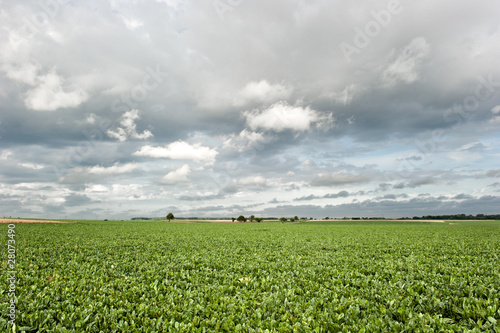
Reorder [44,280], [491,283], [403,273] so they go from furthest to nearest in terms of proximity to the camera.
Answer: [403,273] < [44,280] < [491,283]

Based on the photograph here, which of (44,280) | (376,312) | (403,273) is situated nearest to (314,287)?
(376,312)

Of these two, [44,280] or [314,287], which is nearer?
[314,287]

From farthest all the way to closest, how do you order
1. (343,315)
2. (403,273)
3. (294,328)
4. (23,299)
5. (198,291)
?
1. (403,273)
2. (198,291)
3. (23,299)
4. (343,315)
5. (294,328)

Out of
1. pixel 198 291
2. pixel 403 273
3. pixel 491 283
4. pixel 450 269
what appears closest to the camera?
pixel 198 291

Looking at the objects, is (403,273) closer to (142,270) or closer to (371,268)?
(371,268)

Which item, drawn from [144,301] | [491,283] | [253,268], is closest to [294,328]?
[144,301]

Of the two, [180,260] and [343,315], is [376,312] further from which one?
[180,260]

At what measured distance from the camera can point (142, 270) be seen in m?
14.7

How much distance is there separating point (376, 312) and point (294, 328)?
3237 mm

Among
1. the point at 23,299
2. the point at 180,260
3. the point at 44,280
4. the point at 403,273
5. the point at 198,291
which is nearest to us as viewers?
the point at 23,299

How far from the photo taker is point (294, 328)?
7.16 meters

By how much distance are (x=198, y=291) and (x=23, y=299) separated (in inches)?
254

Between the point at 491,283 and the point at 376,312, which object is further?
the point at 491,283

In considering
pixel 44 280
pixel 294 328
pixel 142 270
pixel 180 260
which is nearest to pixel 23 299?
pixel 44 280
